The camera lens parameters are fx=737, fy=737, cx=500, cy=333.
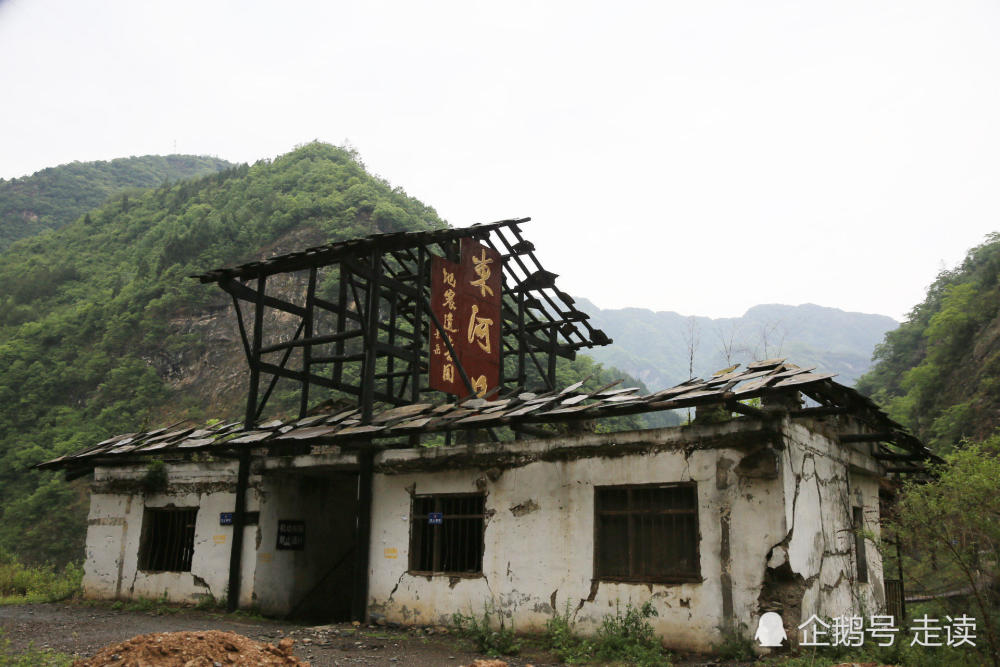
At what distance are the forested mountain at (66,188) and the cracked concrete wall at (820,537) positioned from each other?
6317 cm

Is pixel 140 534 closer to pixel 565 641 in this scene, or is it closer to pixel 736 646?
pixel 565 641

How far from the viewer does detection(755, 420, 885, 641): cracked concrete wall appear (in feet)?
26.1

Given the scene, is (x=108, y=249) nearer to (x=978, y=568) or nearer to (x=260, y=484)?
(x=260, y=484)

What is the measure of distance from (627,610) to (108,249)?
168 feet

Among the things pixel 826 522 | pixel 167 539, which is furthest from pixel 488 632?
pixel 167 539

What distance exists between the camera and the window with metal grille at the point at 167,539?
42.3 feet

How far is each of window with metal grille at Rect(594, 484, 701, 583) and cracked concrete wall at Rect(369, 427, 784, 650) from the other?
0.39 ft

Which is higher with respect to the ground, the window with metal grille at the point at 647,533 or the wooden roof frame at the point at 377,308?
the wooden roof frame at the point at 377,308

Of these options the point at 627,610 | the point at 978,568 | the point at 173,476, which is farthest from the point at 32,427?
the point at 978,568

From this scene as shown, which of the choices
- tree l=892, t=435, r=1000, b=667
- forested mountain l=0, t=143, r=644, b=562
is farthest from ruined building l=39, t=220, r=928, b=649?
A: forested mountain l=0, t=143, r=644, b=562

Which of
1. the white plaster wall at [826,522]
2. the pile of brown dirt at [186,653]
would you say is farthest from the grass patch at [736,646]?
the pile of brown dirt at [186,653]

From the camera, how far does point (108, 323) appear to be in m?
41.9

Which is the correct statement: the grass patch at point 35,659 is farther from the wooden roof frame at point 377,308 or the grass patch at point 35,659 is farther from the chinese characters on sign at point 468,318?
the chinese characters on sign at point 468,318

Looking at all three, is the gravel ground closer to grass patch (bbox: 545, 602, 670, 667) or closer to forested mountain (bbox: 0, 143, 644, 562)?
grass patch (bbox: 545, 602, 670, 667)
